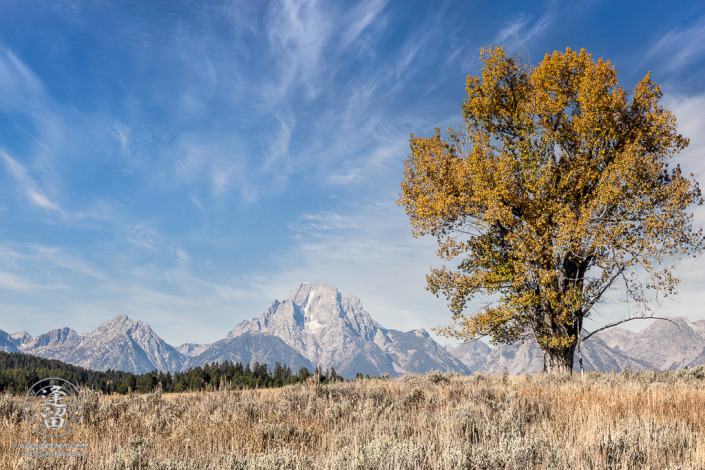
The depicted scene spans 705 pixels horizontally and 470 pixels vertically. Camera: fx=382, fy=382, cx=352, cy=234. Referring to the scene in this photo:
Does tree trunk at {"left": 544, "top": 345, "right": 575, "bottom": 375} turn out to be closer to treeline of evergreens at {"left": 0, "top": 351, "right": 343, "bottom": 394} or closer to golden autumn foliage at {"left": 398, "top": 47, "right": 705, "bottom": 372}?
golden autumn foliage at {"left": 398, "top": 47, "right": 705, "bottom": 372}

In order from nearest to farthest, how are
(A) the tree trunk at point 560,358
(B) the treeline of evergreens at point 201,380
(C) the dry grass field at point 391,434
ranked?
(C) the dry grass field at point 391,434, (B) the treeline of evergreens at point 201,380, (A) the tree trunk at point 560,358

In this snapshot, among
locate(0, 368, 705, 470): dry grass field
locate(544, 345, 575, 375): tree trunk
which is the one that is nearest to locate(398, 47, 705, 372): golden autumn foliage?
locate(544, 345, 575, 375): tree trunk

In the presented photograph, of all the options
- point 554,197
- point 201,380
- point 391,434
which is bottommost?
point 201,380

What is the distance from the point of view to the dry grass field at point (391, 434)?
4.48m

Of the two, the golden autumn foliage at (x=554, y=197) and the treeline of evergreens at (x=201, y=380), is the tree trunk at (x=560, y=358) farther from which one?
the treeline of evergreens at (x=201, y=380)

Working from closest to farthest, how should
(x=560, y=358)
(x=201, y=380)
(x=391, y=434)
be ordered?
(x=391, y=434)
(x=201, y=380)
(x=560, y=358)

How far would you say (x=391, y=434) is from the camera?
561 centimetres

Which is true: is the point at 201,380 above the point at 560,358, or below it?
below

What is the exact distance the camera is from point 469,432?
19.4 ft

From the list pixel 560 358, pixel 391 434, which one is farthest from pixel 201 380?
pixel 560 358

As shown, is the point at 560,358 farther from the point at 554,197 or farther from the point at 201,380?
the point at 201,380

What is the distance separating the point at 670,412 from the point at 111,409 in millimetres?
10972

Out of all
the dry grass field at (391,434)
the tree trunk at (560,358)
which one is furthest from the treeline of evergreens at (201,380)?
the tree trunk at (560,358)

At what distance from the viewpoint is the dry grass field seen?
4477 mm
